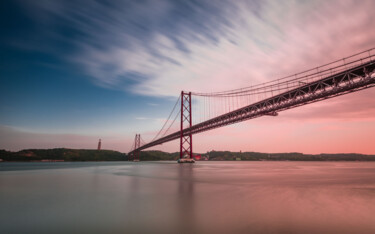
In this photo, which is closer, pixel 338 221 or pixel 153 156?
pixel 338 221

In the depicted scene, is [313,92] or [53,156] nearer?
[313,92]

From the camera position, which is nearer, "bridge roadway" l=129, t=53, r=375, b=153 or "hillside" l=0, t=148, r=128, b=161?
"bridge roadway" l=129, t=53, r=375, b=153

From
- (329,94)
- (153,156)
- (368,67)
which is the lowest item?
(153,156)

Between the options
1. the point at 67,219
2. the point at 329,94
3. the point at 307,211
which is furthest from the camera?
the point at 329,94

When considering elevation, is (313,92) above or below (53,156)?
above

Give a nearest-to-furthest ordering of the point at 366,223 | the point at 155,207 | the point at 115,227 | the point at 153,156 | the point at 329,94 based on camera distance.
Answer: the point at 115,227
the point at 366,223
the point at 155,207
the point at 329,94
the point at 153,156

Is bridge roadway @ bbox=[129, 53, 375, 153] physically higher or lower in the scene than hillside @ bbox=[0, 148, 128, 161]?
higher

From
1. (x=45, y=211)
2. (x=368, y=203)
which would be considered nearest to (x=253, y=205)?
(x=368, y=203)

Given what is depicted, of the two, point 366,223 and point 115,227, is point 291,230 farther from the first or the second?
point 115,227

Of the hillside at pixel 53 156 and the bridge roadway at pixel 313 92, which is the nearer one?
the bridge roadway at pixel 313 92

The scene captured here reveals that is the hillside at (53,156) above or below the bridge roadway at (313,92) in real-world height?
below

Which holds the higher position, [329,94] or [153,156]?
[329,94]
